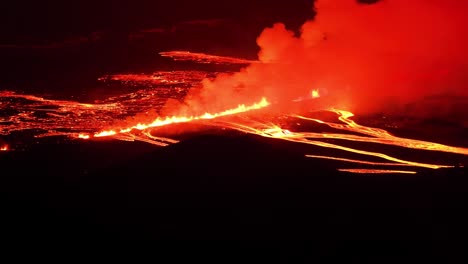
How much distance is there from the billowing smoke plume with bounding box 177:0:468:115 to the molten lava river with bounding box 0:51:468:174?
2.98 feet

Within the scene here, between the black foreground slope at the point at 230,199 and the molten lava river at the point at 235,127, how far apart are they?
1.20 meters

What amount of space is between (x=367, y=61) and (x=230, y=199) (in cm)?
1285

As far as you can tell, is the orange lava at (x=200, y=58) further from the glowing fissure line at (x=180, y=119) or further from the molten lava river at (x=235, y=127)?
the glowing fissure line at (x=180, y=119)

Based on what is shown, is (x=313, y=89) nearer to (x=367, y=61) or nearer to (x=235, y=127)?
(x=367, y=61)

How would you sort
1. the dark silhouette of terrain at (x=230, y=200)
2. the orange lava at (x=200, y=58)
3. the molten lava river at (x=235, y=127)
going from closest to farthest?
the dark silhouette of terrain at (x=230, y=200), the molten lava river at (x=235, y=127), the orange lava at (x=200, y=58)

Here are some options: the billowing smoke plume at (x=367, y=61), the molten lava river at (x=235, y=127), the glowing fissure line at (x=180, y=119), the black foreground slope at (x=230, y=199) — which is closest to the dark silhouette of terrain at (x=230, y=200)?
the black foreground slope at (x=230, y=199)

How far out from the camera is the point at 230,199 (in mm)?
8250

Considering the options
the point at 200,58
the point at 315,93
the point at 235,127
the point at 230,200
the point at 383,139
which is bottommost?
the point at 230,200

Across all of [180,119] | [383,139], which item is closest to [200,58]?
[180,119]

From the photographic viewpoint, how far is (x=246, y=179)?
893cm

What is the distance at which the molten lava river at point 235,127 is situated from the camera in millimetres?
11250

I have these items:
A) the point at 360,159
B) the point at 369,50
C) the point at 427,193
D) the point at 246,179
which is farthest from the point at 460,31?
the point at 246,179

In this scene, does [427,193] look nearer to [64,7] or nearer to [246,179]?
[246,179]

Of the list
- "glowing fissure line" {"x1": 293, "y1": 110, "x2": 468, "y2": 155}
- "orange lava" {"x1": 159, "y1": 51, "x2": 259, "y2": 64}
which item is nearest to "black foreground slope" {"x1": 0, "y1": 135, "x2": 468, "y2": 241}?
"glowing fissure line" {"x1": 293, "y1": 110, "x2": 468, "y2": 155}
